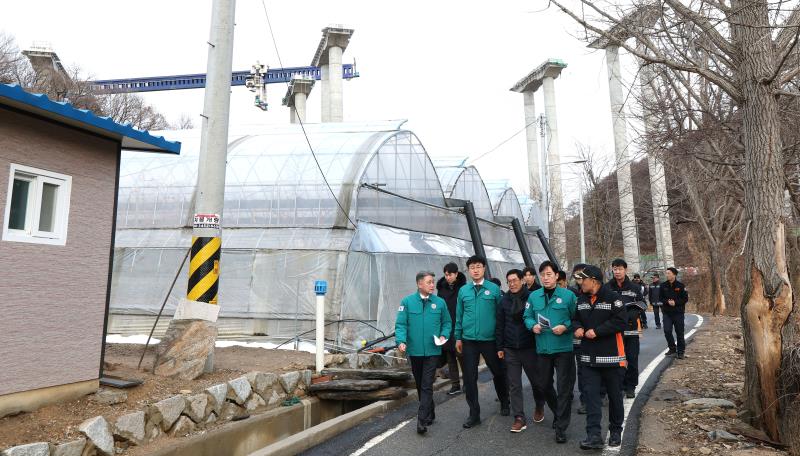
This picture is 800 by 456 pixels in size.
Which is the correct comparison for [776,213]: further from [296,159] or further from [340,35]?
[340,35]

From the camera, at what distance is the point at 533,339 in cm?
665

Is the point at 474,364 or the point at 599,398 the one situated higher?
the point at 474,364

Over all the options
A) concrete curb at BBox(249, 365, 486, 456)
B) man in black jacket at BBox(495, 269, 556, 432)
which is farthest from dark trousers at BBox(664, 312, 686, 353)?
concrete curb at BBox(249, 365, 486, 456)

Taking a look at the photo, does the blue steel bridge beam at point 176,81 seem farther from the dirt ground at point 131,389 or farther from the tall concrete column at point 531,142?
the dirt ground at point 131,389

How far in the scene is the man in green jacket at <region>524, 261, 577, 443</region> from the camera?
6.18 m

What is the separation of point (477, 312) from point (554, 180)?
34211mm

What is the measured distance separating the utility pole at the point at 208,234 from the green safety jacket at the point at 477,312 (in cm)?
327

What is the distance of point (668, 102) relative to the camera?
14375mm

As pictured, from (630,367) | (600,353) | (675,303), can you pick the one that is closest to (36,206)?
(600,353)

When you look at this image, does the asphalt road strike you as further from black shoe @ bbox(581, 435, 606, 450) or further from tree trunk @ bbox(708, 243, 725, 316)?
tree trunk @ bbox(708, 243, 725, 316)

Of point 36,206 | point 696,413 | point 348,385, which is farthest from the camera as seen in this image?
point 348,385

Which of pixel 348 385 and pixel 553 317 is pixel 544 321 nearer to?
pixel 553 317

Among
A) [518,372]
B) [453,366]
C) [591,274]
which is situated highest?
[591,274]

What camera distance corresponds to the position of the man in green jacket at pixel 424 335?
6.64 metres
